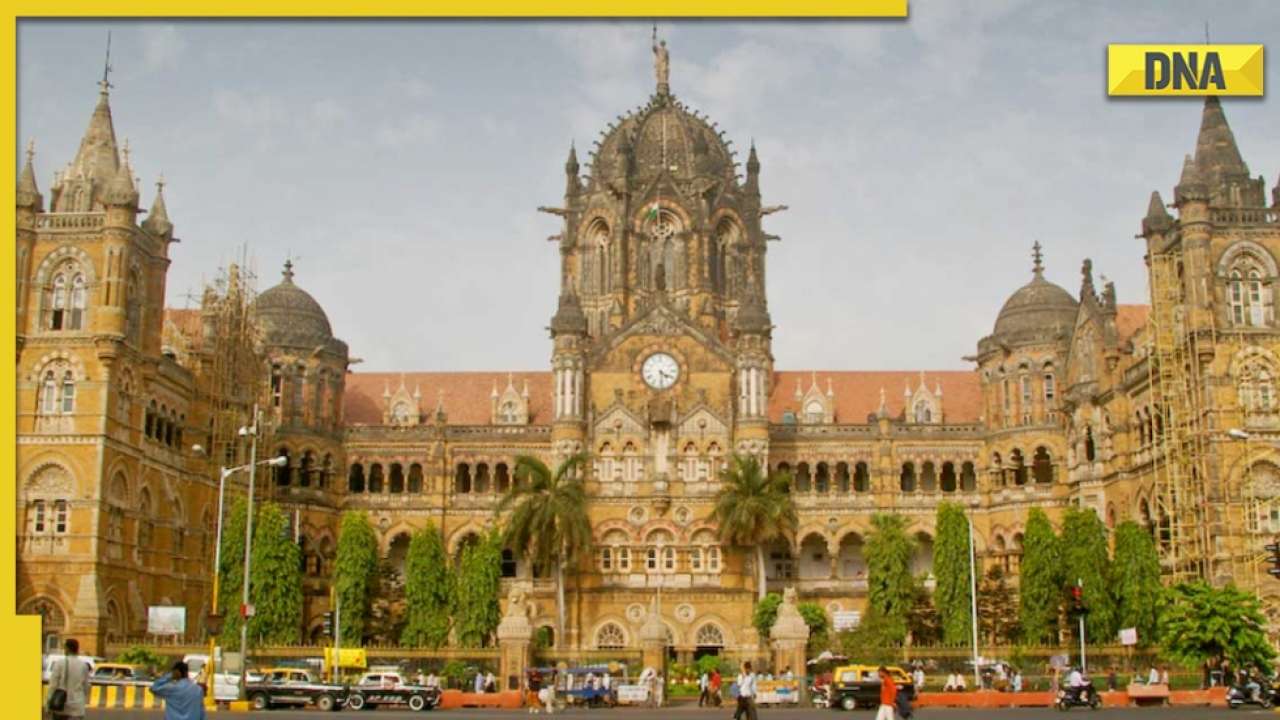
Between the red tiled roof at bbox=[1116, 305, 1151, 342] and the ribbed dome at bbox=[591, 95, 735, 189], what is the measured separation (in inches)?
1068

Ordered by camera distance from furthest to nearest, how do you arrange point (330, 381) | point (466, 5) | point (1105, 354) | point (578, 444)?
point (330, 381) < point (578, 444) < point (1105, 354) < point (466, 5)

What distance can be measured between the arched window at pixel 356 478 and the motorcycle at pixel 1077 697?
5086cm

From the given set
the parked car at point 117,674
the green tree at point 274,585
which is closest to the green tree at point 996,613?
the green tree at point 274,585

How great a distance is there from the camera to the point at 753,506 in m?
76.3

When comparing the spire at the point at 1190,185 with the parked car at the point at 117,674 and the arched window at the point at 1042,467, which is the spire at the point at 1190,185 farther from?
the parked car at the point at 117,674

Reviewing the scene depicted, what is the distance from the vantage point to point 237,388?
7838 cm

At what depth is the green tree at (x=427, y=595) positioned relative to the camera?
233ft

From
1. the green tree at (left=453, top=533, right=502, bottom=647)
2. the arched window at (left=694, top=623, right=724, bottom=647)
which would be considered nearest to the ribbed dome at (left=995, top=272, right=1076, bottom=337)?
the arched window at (left=694, top=623, right=724, bottom=647)

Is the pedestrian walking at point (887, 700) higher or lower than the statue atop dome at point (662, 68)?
lower

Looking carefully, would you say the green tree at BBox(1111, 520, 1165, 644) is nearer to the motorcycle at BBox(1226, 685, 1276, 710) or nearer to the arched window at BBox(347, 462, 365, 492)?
the motorcycle at BBox(1226, 685, 1276, 710)

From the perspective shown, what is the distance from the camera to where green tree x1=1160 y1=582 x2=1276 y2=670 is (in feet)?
179

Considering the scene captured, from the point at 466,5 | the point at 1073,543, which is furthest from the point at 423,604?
Answer: the point at 466,5

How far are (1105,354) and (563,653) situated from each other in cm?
3198

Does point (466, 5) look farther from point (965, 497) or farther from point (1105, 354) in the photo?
point (965, 497)
